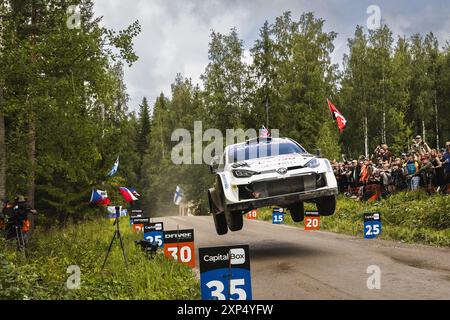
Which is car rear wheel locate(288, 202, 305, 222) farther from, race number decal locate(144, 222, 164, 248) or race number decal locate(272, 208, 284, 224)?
race number decal locate(272, 208, 284, 224)

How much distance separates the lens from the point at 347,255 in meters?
10.6

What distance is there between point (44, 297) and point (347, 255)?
632 cm

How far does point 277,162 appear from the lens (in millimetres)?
9680

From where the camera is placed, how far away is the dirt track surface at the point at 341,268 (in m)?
7.14

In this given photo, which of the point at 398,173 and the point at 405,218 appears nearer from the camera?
the point at 405,218

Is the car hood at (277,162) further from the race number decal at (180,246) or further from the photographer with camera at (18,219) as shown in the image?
the photographer with camera at (18,219)

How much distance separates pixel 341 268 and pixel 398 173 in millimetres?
10718

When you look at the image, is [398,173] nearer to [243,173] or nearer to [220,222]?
[220,222]

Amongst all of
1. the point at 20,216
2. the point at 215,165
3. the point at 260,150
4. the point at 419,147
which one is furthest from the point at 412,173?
the point at 20,216

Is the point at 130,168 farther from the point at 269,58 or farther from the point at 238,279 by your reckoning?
the point at 238,279

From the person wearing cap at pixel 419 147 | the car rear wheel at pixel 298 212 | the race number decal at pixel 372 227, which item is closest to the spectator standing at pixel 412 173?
the person wearing cap at pixel 419 147

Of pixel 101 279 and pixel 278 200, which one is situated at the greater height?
pixel 278 200

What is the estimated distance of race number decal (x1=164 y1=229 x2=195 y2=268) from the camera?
10.0 metres
